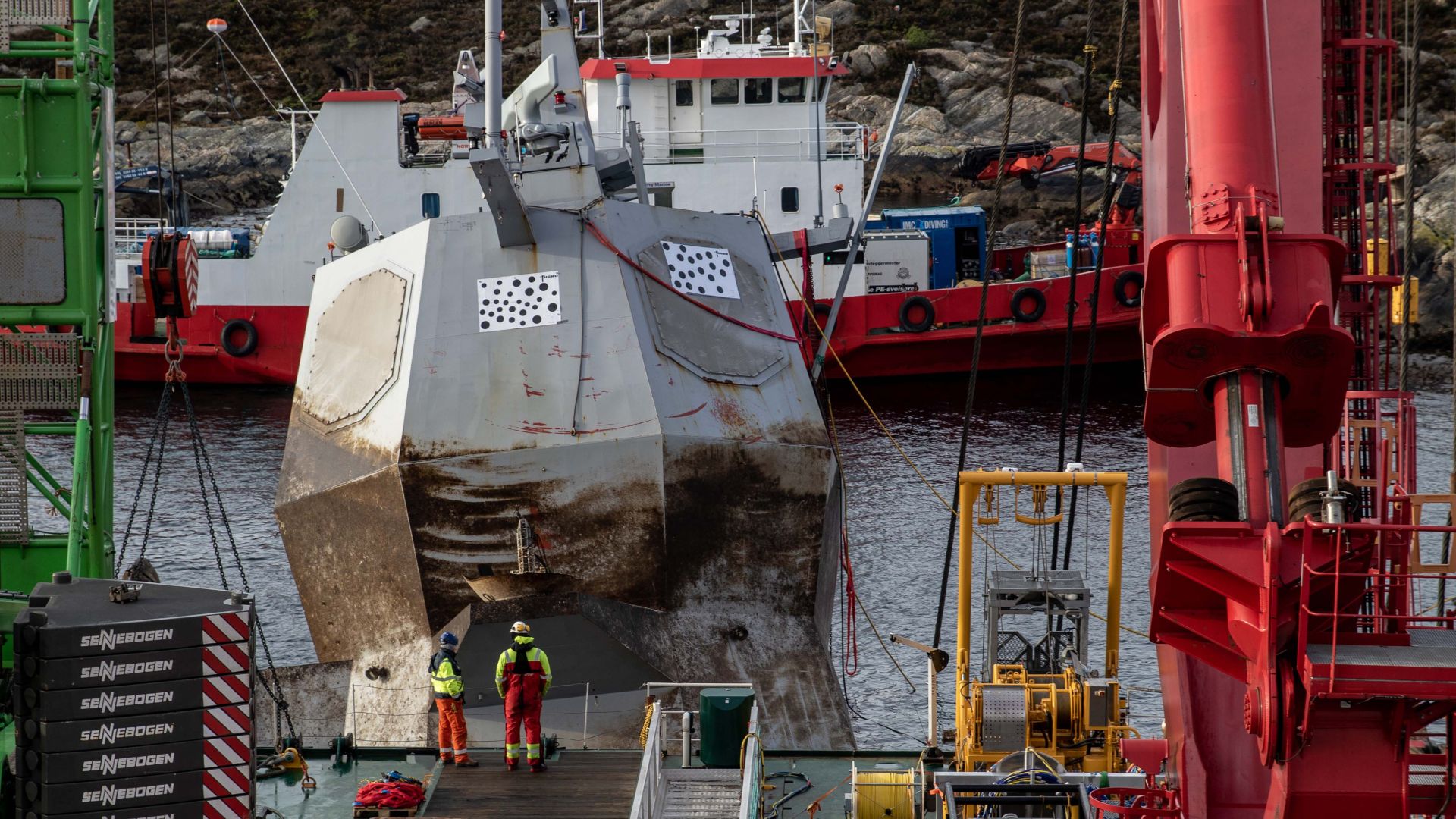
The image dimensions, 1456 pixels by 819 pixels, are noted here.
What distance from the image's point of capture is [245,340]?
38438 mm

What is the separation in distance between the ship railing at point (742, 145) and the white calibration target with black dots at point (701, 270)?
21418 mm

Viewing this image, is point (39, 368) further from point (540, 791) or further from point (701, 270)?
point (701, 270)

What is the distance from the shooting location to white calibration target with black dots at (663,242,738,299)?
16.3 meters

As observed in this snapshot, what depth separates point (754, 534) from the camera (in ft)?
51.9

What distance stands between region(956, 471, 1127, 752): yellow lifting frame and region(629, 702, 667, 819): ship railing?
2381 millimetres

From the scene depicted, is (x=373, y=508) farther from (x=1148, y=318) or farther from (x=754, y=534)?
(x=1148, y=318)

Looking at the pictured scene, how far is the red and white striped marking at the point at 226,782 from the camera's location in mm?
10359

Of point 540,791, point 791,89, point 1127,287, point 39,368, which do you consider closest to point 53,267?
point 39,368

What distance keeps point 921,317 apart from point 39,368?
2593 centimetres

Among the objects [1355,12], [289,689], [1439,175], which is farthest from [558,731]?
[1439,175]

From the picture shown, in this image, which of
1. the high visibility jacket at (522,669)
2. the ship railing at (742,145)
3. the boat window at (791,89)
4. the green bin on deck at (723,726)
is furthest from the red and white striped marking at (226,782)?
the boat window at (791,89)

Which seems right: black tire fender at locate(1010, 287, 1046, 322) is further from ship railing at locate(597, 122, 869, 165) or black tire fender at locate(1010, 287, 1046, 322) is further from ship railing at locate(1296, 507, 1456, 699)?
ship railing at locate(1296, 507, 1456, 699)

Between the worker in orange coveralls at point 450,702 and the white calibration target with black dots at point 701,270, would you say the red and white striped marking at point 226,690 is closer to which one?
the worker in orange coveralls at point 450,702

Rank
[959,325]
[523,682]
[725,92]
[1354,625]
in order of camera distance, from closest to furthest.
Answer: [1354,625] < [523,682] < [959,325] < [725,92]
